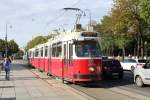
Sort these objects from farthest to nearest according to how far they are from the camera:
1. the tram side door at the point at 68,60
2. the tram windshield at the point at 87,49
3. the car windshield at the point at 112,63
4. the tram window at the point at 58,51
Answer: the car windshield at the point at 112,63
the tram window at the point at 58,51
the tram side door at the point at 68,60
the tram windshield at the point at 87,49

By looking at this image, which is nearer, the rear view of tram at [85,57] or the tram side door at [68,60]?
the rear view of tram at [85,57]

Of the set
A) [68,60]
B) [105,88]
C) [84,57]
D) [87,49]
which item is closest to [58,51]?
[68,60]

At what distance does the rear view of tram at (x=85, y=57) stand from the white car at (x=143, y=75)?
7.25ft

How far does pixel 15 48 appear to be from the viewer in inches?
6919

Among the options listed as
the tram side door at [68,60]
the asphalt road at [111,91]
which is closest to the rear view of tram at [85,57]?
the tram side door at [68,60]

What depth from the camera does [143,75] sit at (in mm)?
24891

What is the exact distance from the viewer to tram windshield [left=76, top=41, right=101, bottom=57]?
25.0m

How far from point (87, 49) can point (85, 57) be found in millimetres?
475

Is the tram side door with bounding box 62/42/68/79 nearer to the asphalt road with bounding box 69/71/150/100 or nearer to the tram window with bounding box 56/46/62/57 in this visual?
the asphalt road with bounding box 69/71/150/100

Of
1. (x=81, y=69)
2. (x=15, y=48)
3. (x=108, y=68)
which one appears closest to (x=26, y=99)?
(x=81, y=69)

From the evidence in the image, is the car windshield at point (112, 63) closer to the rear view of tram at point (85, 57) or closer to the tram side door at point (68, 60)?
the tram side door at point (68, 60)

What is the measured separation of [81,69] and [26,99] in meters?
7.27

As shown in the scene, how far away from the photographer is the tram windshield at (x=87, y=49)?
82.1 ft

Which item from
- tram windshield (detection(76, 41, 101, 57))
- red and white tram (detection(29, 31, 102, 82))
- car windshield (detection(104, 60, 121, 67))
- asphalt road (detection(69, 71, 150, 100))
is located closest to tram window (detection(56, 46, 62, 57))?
asphalt road (detection(69, 71, 150, 100))
